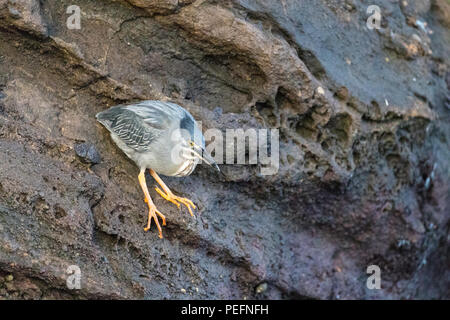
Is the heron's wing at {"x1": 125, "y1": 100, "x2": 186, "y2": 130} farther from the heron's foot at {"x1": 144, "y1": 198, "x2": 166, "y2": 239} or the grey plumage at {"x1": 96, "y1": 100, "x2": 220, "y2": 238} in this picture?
the heron's foot at {"x1": 144, "y1": 198, "x2": 166, "y2": 239}

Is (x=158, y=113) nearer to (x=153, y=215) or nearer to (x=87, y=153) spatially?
(x=87, y=153)

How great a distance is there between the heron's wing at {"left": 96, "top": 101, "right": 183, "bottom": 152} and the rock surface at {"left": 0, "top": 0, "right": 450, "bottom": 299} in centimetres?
28

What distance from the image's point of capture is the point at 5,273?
395cm

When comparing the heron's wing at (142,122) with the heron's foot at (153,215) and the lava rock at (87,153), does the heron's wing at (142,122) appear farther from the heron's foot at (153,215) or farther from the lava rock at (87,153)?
the heron's foot at (153,215)

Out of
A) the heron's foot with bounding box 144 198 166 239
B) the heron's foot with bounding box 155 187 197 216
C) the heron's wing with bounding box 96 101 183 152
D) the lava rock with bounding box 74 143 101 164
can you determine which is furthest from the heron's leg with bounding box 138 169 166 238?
the lava rock with bounding box 74 143 101 164

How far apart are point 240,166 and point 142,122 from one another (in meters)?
1.13

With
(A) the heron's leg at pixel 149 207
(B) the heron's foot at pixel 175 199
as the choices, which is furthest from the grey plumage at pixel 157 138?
(B) the heron's foot at pixel 175 199

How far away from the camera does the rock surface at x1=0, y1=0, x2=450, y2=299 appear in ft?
14.0

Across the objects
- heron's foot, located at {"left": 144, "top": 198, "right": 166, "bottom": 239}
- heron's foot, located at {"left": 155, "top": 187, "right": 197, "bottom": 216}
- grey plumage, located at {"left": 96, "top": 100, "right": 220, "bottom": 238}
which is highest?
grey plumage, located at {"left": 96, "top": 100, "right": 220, "bottom": 238}

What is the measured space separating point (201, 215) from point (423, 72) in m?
3.08

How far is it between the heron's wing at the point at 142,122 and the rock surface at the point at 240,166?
11.1 inches


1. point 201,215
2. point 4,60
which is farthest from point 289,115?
point 4,60

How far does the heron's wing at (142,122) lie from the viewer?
14.6ft

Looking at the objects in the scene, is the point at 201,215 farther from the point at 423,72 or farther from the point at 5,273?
the point at 423,72
